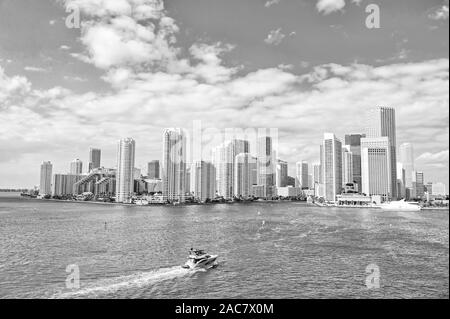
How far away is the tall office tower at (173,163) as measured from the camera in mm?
115062

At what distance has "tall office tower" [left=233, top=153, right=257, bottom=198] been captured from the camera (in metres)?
178

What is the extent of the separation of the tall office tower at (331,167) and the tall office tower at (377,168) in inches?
422

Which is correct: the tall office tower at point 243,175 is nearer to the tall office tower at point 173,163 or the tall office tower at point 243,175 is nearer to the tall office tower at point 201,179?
the tall office tower at point 201,179

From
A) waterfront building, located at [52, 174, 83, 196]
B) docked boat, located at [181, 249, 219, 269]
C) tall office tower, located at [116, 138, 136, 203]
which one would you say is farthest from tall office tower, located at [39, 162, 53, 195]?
docked boat, located at [181, 249, 219, 269]

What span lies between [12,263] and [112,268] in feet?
23.3

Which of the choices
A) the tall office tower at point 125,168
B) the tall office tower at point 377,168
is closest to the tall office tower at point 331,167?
the tall office tower at point 377,168

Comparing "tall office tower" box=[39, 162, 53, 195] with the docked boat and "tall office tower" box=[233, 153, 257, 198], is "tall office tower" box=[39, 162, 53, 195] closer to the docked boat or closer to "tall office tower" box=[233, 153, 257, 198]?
"tall office tower" box=[233, 153, 257, 198]

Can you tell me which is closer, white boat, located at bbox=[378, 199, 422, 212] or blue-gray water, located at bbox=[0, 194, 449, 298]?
blue-gray water, located at bbox=[0, 194, 449, 298]

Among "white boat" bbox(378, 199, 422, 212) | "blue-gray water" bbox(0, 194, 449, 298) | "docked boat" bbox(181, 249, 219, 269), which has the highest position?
"docked boat" bbox(181, 249, 219, 269)

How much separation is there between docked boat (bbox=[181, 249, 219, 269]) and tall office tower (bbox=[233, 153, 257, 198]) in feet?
507

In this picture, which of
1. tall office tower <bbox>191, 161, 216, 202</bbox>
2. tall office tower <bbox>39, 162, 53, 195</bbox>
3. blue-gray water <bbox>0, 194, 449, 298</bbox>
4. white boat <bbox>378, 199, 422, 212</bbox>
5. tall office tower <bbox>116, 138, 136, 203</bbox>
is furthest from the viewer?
tall office tower <bbox>39, 162, 53, 195</bbox>

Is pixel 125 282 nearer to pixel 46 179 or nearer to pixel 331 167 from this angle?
pixel 331 167
